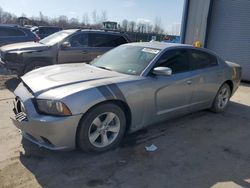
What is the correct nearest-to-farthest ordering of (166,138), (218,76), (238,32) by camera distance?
(166,138) → (218,76) → (238,32)

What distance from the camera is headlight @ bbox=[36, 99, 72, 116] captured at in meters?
3.56

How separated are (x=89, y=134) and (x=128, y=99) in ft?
2.51

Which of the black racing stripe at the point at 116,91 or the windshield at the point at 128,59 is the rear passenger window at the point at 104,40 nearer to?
the windshield at the point at 128,59

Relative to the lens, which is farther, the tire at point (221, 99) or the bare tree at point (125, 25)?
the bare tree at point (125, 25)

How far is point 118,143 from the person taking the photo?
14.1ft

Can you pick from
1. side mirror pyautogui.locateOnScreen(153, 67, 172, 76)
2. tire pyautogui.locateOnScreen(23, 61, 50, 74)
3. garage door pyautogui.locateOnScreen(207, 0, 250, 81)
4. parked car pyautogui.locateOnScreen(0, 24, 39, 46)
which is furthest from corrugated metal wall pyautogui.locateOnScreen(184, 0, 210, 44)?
side mirror pyautogui.locateOnScreen(153, 67, 172, 76)

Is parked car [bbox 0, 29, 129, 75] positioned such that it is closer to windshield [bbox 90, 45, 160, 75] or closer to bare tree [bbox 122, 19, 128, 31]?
windshield [bbox 90, 45, 160, 75]

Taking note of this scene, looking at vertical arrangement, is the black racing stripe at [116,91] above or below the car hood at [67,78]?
below

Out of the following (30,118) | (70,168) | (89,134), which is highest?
(30,118)

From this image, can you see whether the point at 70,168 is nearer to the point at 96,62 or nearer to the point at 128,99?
the point at 128,99

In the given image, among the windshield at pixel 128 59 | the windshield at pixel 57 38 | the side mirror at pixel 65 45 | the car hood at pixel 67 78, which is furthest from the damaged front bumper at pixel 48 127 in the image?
the windshield at pixel 57 38

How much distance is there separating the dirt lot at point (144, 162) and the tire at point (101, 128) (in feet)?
0.51

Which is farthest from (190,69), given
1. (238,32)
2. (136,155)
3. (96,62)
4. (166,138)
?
(238,32)

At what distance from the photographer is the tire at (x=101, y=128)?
3.79 metres
